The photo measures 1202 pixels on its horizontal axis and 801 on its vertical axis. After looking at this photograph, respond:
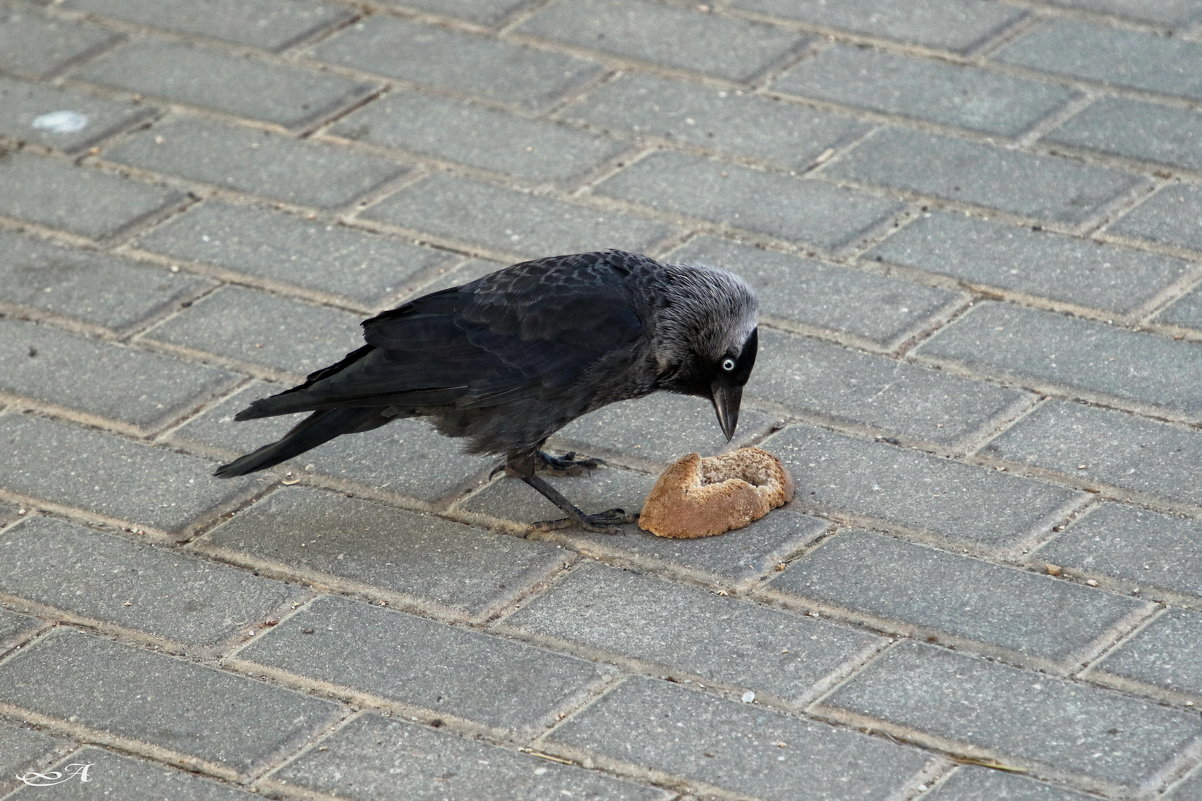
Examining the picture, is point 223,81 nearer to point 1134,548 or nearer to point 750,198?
point 750,198

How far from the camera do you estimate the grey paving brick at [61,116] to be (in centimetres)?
697

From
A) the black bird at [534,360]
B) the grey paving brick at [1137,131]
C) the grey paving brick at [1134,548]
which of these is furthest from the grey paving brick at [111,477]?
the grey paving brick at [1137,131]

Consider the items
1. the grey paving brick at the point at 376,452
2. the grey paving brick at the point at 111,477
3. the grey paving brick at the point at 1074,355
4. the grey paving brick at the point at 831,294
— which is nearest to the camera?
the grey paving brick at the point at 111,477

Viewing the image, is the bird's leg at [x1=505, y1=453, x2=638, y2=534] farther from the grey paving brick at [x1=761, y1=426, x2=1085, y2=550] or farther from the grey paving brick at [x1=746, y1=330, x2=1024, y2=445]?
the grey paving brick at [x1=746, y1=330, x2=1024, y2=445]

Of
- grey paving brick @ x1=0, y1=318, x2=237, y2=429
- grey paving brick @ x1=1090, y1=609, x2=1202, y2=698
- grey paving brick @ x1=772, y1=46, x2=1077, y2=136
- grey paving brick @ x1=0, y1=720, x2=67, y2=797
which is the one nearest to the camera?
grey paving brick @ x1=0, y1=720, x2=67, y2=797

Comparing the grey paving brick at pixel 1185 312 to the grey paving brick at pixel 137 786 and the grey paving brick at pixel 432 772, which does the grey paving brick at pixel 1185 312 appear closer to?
the grey paving brick at pixel 432 772

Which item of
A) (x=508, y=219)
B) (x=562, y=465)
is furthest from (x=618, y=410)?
(x=508, y=219)

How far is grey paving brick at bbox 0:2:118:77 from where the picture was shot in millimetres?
7488

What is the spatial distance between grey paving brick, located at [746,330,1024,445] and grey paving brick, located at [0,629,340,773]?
187 cm

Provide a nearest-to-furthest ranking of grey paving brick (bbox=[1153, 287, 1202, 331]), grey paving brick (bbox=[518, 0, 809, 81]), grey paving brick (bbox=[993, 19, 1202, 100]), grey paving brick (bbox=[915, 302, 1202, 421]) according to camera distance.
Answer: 1. grey paving brick (bbox=[915, 302, 1202, 421])
2. grey paving brick (bbox=[1153, 287, 1202, 331])
3. grey paving brick (bbox=[993, 19, 1202, 100])
4. grey paving brick (bbox=[518, 0, 809, 81])

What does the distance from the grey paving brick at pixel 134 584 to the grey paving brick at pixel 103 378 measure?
22.8 inches

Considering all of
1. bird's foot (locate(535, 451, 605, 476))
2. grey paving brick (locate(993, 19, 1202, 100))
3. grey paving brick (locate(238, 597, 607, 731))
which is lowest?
grey paving brick (locate(238, 597, 607, 731))

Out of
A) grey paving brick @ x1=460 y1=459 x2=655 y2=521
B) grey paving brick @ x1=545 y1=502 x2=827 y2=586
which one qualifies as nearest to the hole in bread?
grey paving brick @ x1=545 y1=502 x2=827 y2=586

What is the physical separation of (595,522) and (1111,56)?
3371 mm
